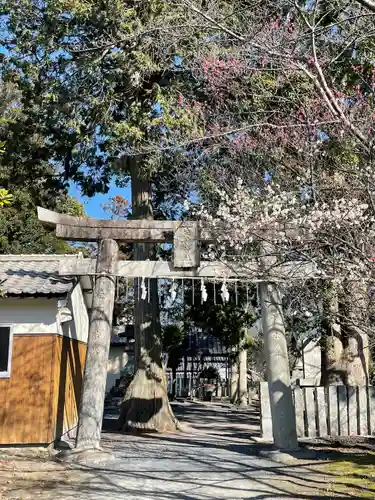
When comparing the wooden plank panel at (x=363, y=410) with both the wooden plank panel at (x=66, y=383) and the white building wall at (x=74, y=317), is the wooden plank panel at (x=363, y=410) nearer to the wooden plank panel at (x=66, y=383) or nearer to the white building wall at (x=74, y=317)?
Result: the wooden plank panel at (x=66, y=383)

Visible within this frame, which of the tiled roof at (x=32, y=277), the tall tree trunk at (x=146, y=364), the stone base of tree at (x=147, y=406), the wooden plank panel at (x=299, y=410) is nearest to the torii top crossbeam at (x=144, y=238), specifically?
the tiled roof at (x=32, y=277)

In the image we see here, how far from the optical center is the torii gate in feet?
30.5

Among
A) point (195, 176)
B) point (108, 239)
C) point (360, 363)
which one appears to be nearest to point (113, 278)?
point (108, 239)

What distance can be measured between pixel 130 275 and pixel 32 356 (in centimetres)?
252

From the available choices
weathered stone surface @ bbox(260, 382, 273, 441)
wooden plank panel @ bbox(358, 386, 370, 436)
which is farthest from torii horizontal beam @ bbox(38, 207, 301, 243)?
wooden plank panel @ bbox(358, 386, 370, 436)

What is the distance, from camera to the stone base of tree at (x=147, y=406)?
520 inches

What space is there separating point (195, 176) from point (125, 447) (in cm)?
570

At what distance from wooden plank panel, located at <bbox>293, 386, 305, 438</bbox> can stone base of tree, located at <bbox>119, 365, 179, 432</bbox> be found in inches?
166

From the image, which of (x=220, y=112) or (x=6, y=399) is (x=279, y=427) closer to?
(x=6, y=399)

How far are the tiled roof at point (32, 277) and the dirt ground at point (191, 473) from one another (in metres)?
2.99

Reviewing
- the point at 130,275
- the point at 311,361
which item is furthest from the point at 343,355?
the point at 311,361

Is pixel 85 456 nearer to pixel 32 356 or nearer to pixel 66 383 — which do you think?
pixel 32 356

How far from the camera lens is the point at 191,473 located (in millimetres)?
7758

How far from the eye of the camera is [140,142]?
1116 centimetres
